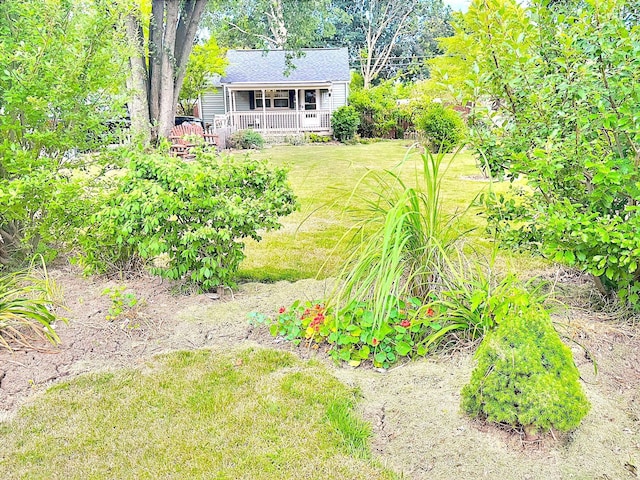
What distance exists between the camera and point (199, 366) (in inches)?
119

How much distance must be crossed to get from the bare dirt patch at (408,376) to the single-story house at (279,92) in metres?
18.3

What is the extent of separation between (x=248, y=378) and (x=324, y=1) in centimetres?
1319

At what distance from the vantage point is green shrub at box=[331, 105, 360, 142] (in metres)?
19.8

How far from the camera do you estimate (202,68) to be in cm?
2061

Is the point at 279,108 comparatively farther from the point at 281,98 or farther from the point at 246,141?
the point at 246,141

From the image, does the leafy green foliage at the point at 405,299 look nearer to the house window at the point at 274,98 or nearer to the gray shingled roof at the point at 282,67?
the gray shingled roof at the point at 282,67

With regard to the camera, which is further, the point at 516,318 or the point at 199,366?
the point at 199,366

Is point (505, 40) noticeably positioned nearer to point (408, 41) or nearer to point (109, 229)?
point (109, 229)

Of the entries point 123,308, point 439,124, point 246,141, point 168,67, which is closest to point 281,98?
point 246,141

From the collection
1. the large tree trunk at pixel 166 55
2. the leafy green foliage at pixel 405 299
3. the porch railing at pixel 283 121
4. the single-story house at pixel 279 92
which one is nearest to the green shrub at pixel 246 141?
the single-story house at pixel 279 92

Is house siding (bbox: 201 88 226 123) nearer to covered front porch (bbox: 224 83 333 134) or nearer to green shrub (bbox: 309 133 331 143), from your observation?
covered front porch (bbox: 224 83 333 134)

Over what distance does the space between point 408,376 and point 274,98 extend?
76.8 feet

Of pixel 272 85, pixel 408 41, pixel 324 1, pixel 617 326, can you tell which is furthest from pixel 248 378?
pixel 408 41

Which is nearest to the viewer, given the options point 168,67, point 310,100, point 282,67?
point 168,67
